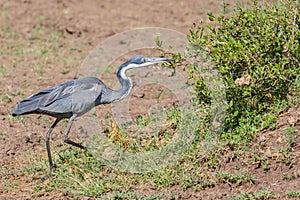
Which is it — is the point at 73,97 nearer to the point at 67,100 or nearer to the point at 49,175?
the point at 67,100

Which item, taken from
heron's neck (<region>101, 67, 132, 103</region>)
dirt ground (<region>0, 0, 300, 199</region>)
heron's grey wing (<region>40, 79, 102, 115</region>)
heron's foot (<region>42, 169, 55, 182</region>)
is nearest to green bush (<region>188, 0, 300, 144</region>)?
dirt ground (<region>0, 0, 300, 199</region>)

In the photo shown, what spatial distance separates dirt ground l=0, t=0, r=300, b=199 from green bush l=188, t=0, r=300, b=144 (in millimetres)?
259

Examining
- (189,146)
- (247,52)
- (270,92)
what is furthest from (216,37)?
(189,146)

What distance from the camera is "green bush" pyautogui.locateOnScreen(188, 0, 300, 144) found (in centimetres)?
652

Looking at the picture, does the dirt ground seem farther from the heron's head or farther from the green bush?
the heron's head

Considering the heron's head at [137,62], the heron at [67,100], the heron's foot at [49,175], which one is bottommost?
the heron's foot at [49,175]

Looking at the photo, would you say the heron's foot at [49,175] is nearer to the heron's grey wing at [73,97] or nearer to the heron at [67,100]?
the heron at [67,100]

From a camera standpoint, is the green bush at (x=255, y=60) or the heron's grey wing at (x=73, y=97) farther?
the heron's grey wing at (x=73, y=97)

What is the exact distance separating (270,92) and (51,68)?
16.2 ft

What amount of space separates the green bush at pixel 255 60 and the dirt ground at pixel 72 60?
0.85 ft

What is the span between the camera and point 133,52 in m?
11.1

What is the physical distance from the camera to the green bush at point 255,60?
6.52m

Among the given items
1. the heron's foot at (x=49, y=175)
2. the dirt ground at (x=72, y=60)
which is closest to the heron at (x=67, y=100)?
the heron's foot at (x=49, y=175)

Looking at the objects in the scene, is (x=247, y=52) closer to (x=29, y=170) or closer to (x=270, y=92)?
(x=270, y=92)
